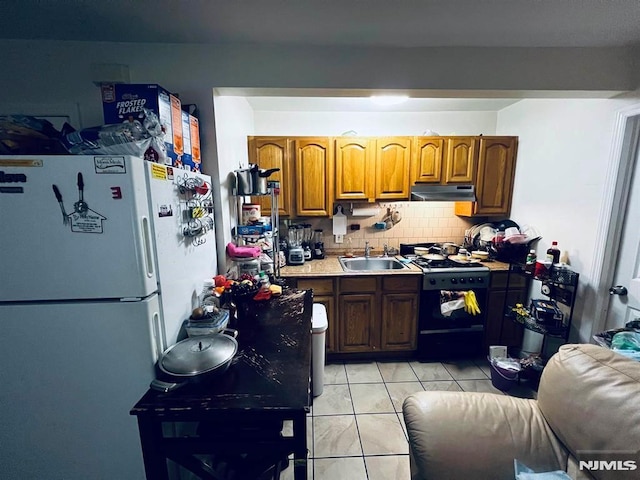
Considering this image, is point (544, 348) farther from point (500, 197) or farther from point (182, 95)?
point (182, 95)

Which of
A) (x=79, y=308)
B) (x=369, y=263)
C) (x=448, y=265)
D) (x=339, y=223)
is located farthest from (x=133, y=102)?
(x=448, y=265)

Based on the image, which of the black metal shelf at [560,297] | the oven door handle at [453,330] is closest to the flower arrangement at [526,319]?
the black metal shelf at [560,297]

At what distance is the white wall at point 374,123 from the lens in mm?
2834

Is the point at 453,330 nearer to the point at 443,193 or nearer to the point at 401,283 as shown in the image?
the point at 401,283

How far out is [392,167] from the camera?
2.63 metres

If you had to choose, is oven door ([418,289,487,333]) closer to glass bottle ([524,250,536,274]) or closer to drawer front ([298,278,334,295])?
glass bottle ([524,250,536,274])

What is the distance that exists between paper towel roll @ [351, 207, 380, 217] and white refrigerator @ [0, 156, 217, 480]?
2.10 meters

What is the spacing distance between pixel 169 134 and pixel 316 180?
1516 mm

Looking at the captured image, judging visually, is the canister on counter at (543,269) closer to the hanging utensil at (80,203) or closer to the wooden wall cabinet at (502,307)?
the wooden wall cabinet at (502,307)

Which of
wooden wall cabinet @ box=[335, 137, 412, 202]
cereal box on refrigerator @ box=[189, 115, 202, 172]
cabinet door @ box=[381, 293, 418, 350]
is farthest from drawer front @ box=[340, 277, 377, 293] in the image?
cereal box on refrigerator @ box=[189, 115, 202, 172]

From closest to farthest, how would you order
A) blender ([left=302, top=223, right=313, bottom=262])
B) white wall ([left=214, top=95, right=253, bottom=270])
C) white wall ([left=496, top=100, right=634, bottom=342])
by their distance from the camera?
white wall ([left=214, top=95, right=253, bottom=270]) < white wall ([left=496, top=100, right=634, bottom=342]) < blender ([left=302, top=223, right=313, bottom=262])

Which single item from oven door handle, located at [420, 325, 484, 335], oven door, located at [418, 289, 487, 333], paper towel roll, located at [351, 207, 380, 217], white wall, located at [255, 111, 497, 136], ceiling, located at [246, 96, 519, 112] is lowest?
oven door handle, located at [420, 325, 484, 335]

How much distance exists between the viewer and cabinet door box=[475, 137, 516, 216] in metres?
2.65

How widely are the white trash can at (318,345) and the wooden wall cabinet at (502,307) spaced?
1.61 meters
